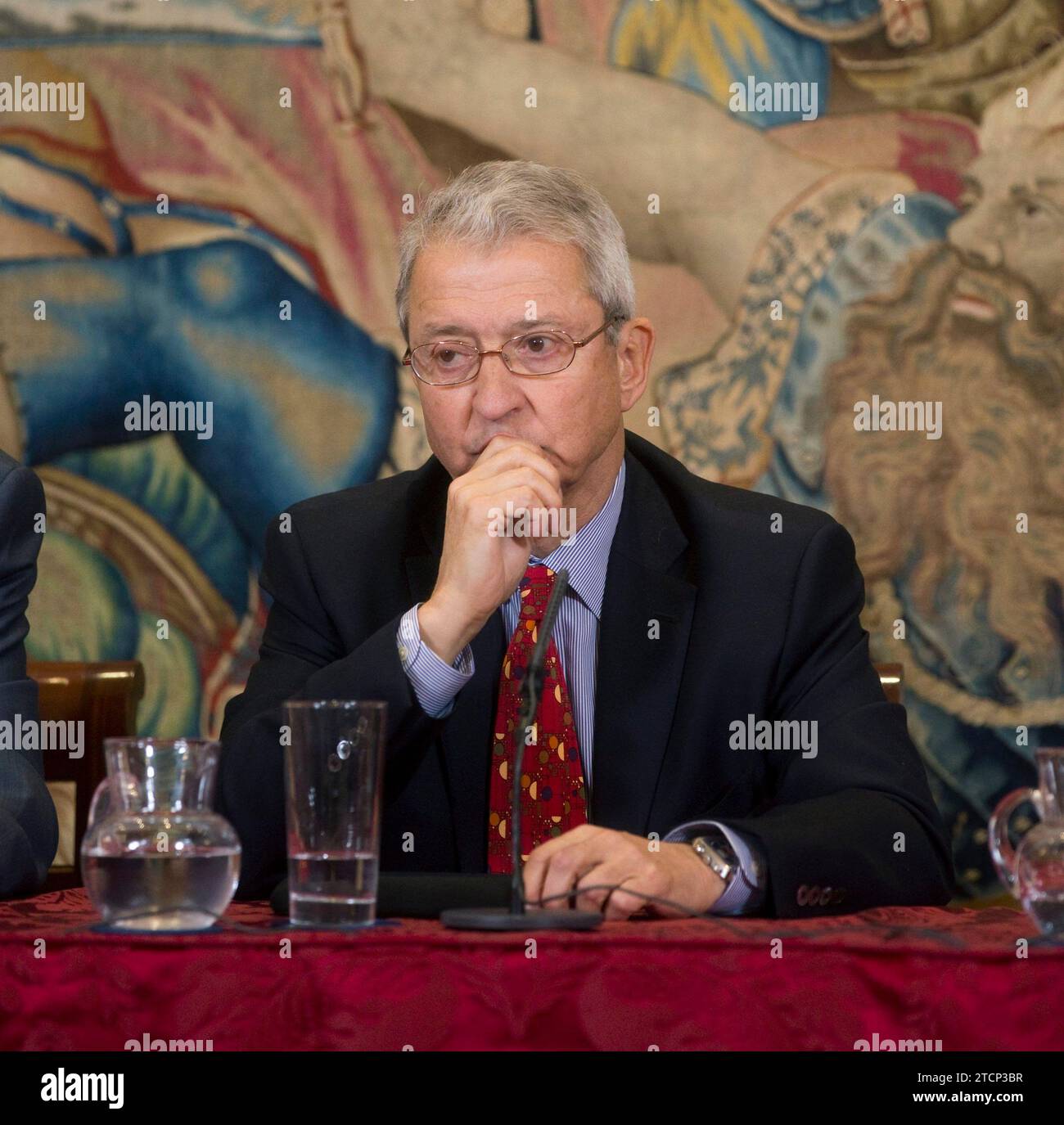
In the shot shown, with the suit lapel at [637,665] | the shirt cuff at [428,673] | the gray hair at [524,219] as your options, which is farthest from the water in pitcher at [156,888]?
the gray hair at [524,219]

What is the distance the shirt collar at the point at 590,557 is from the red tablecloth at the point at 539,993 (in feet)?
3.42

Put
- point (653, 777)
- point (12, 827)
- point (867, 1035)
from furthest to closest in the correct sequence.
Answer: point (653, 777)
point (12, 827)
point (867, 1035)

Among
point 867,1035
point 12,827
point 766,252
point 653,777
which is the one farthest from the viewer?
point 766,252

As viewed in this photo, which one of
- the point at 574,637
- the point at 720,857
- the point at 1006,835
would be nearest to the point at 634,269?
the point at 574,637

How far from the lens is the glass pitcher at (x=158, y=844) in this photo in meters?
1.45

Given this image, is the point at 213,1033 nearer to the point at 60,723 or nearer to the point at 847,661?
the point at 847,661

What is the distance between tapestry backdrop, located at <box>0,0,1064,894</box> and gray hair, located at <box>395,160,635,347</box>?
1.67 meters

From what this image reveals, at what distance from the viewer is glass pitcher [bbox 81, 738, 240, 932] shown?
1.45 metres

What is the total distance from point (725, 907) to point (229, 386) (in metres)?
2.65

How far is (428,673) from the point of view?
195 centimetres

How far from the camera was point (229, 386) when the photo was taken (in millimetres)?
4062

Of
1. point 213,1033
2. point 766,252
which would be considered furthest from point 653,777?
point 766,252

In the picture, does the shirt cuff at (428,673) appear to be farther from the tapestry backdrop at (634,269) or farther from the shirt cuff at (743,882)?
the tapestry backdrop at (634,269)

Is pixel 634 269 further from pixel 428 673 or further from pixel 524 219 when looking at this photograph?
pixel 428 673
